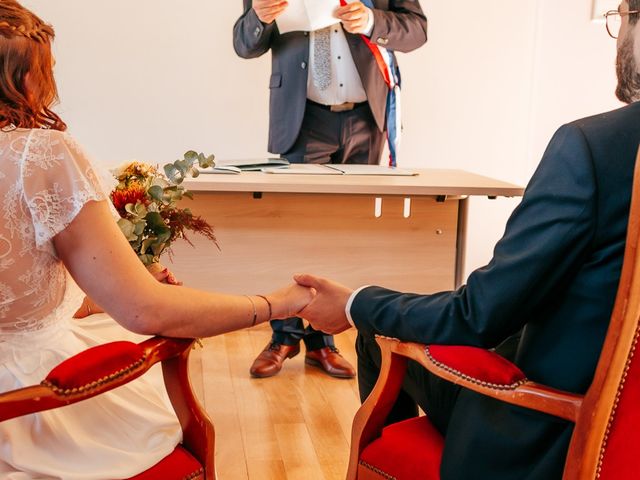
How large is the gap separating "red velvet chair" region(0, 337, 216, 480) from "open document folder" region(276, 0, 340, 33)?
6.90ft

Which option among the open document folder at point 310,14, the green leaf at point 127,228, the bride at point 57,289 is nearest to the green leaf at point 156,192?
the green leaf at point 127,228

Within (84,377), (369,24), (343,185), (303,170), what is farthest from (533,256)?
(369,24)

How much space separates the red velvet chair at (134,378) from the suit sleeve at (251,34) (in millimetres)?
2083

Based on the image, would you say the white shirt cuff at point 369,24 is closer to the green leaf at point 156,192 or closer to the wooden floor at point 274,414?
the wooden floor at point 274,414

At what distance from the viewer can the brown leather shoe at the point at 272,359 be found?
3.39 metres

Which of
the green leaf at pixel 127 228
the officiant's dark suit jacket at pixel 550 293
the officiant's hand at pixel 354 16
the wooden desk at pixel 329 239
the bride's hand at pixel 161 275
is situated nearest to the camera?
the officiant's dark suit jacket at pixel 550 293

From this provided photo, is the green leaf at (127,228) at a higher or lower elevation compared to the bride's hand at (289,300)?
higher

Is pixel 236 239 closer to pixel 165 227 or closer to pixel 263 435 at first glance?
pixel 263 435

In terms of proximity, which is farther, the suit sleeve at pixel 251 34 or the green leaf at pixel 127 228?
the suit sleeve at pixel 251 34

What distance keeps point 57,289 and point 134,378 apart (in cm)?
28

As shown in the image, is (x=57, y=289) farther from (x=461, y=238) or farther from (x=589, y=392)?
(x=461, y=238)

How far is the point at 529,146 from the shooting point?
5398 millimetres

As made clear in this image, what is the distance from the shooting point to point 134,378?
4.54 ft

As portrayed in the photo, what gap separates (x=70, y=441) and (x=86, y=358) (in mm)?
210
